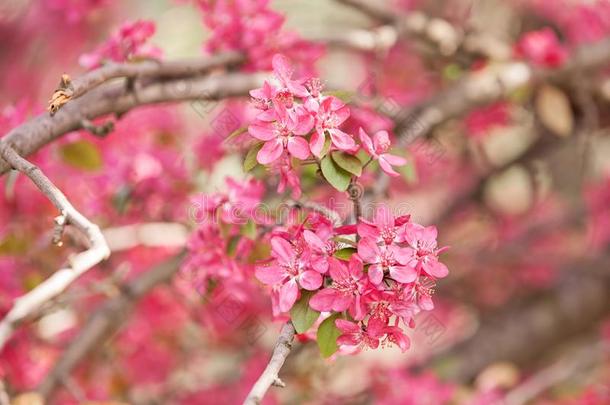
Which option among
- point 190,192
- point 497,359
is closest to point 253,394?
point 190,192

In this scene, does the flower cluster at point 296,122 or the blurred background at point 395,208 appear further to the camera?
the blurred background at point 395,208

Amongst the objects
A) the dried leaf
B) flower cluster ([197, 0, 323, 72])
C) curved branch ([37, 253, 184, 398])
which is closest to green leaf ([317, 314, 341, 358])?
the dried leaf

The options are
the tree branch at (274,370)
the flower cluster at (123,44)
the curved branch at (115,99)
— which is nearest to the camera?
the tree branch at (274,370)

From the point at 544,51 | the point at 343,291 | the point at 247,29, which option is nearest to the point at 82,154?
the point at 247,29

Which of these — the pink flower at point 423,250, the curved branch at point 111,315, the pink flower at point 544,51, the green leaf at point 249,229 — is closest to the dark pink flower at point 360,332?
the pink flower at point 423,250

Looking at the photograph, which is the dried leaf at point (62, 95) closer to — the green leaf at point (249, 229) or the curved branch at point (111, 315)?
the green leaf at point (249, 229)
